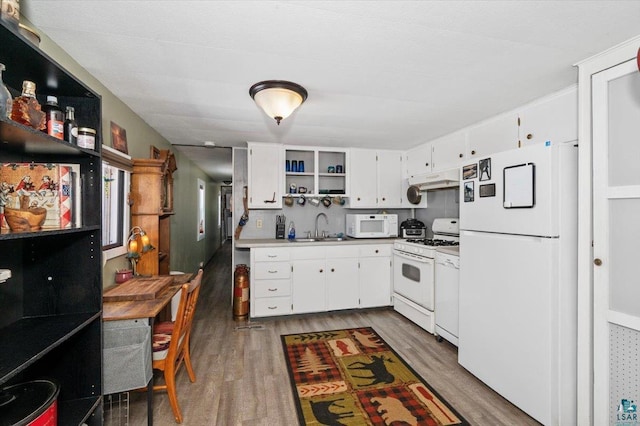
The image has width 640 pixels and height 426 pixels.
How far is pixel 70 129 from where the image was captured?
4.32 ft

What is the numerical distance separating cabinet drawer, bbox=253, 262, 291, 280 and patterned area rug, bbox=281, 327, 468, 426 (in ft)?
2.51

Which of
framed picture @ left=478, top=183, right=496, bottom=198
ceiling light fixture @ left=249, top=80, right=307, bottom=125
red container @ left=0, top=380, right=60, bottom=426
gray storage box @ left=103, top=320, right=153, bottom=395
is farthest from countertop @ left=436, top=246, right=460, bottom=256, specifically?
red container @ left=0, top=380, right=60, bottom=426

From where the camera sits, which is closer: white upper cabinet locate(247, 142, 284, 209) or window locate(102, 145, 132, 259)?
window locate(102, 145, 132, 259)

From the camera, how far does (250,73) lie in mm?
1926

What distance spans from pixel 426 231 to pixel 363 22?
3.26 m

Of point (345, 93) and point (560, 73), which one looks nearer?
point (560, 73)

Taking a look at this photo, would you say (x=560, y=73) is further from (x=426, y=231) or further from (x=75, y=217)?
(x=75, y=217)

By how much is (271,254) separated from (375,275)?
4.60 feet

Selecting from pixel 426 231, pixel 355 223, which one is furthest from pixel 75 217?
pixel 426 231

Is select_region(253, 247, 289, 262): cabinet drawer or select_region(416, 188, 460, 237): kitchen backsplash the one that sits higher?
select_region(416, 188, 460, 237): kitchen backsplash

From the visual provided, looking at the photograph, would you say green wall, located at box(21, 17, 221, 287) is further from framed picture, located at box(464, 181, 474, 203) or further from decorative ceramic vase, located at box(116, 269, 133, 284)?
framed picture, located at box(464, 181, 474, 203)

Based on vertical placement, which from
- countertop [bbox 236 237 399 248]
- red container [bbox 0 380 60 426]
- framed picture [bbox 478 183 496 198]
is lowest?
red container [bbox 0 380 60 426]

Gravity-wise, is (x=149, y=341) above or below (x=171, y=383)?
above

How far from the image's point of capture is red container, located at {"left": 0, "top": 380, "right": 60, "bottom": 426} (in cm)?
104
